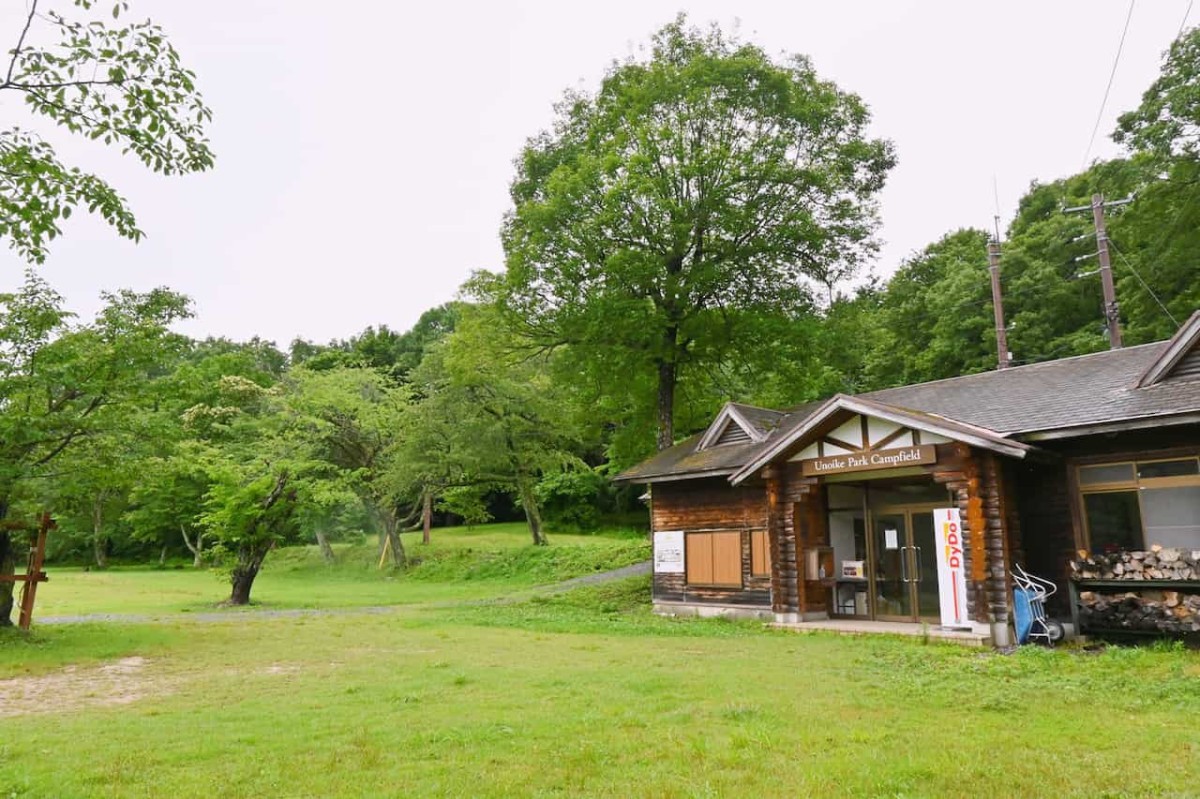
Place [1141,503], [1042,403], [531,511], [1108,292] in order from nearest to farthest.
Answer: [1141,503]
[1042,403]
[1108,292]
[531,511]

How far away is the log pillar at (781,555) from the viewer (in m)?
16.6

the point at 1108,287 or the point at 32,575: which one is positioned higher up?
the point at 1108,287

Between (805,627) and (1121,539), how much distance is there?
582 centimetres

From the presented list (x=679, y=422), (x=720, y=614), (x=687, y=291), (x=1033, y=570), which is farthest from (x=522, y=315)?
(x=1033, y=570)

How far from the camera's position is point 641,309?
23500 mm

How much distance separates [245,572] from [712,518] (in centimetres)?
1517

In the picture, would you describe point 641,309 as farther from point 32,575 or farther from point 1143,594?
point 32,575

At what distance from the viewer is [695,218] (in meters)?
23.8

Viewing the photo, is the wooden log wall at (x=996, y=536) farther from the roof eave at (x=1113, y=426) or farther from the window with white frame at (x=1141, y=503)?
the window with white frame at (x=1141, y=503)

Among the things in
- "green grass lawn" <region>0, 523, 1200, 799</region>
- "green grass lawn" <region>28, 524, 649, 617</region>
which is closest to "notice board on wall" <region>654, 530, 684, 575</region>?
"green grass lawn" <region>0, 523, 1200, 799</region>

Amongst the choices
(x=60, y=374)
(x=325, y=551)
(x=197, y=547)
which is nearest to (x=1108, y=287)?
(x=60, y=374)

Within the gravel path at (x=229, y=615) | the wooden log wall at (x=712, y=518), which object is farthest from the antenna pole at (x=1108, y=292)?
the gravel path at (x=229, y=615)

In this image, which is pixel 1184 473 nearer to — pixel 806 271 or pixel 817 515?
pixel 817 515

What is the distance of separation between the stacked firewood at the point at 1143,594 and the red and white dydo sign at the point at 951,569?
70.3 inches
